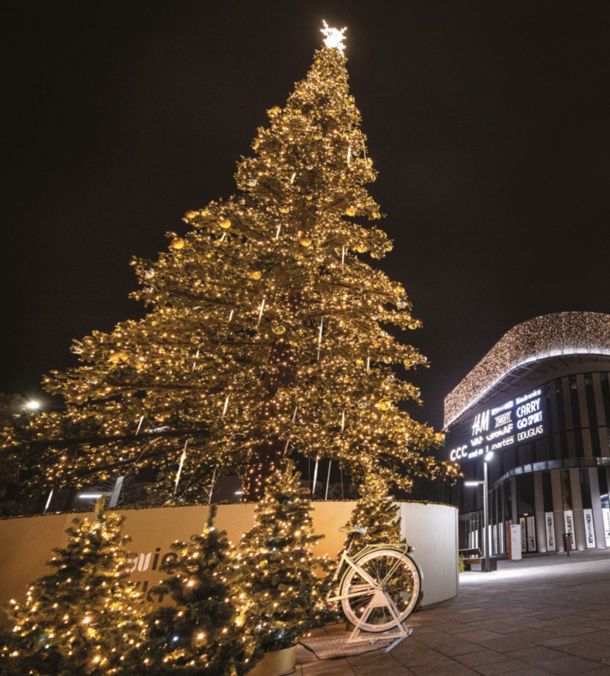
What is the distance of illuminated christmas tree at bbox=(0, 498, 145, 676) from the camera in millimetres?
2629

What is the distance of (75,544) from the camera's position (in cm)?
321

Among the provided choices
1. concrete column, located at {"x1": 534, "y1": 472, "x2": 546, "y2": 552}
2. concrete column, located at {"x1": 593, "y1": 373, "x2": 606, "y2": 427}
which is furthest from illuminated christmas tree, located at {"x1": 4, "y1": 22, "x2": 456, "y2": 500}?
concrete column, located at {"x1": 534, "y1": 472, "x2": 546, "y2": 552}

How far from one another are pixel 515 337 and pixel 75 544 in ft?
133

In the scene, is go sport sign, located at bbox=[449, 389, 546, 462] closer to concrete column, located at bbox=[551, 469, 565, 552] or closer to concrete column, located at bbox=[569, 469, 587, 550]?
concrete column, located at bbox=[551, 469, 565, 552]

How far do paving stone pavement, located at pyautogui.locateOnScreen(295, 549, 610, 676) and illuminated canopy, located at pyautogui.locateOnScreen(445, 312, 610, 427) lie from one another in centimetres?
2976

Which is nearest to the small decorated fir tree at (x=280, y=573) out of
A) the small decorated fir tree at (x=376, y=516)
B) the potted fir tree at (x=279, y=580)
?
the potted fir tree at (x=279, y=580)

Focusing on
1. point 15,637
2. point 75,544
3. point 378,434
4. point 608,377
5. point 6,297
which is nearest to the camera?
point 15,637

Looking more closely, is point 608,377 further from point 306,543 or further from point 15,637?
point 15,637

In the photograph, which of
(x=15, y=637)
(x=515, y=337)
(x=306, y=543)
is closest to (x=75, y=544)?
(x=15, y=637)

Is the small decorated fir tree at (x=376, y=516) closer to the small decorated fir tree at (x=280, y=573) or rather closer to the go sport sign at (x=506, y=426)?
the small decorated fir tree at (x=280, y=573)

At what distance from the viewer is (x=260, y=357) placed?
9.82 meters

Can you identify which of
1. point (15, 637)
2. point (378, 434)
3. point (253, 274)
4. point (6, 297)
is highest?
point (6, 297)

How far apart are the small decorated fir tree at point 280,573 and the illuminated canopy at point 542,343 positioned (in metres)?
33.4

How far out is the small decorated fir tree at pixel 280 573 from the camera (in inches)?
150
